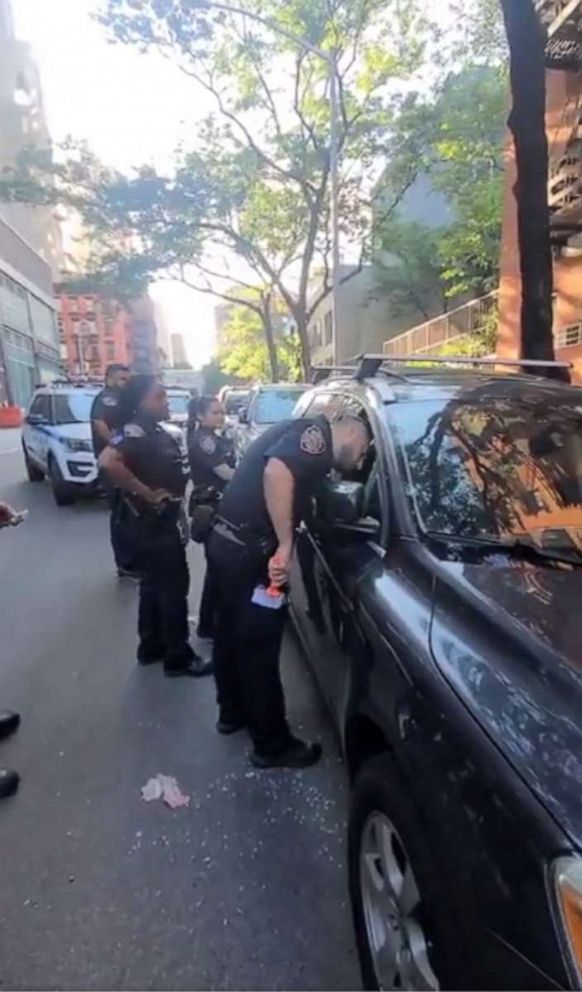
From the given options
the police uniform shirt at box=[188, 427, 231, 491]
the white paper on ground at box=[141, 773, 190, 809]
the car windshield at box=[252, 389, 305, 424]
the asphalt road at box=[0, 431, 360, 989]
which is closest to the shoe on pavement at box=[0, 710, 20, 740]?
the asphalt road at box=[0, 431, 360, 989]

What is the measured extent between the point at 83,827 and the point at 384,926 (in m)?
1.41

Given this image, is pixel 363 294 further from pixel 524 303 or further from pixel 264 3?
pixel 524 303

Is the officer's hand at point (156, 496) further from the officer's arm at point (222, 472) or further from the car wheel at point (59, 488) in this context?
the car wheel at point (59, 488)

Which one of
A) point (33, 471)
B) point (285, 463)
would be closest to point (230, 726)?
point (285, 463)

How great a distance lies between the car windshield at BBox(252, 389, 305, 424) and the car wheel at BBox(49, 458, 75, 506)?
2931mm

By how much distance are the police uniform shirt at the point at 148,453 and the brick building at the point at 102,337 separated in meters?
67.9

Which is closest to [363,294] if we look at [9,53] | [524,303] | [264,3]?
[264,3]

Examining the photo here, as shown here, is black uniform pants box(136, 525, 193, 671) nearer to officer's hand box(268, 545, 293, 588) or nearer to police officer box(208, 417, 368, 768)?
police officer box(208, 417, 368, 768)

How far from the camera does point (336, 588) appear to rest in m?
2.62

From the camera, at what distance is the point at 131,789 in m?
2.99

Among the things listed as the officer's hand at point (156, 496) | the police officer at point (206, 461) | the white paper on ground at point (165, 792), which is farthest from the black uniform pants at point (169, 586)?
the white paper on ground at point (165, 792)

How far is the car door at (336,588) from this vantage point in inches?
93.6

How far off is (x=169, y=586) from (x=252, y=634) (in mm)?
1258

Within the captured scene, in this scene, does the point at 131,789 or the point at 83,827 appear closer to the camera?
the point at 83,827
